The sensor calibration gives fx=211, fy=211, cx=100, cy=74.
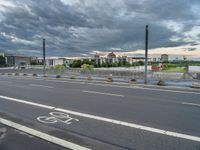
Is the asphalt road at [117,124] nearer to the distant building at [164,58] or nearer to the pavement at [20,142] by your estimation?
the pavement at [20,142]

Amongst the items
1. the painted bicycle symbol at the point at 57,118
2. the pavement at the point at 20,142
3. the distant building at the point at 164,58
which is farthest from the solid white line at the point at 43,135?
the distant building at the point at 164,58

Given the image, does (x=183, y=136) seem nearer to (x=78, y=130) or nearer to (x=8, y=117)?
(x=78, y=130)

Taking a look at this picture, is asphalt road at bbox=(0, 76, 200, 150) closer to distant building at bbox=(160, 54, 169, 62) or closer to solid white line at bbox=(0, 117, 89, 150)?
solid white line at bbox=(0, 117, 89, 150)

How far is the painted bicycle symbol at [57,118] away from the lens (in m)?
6.72

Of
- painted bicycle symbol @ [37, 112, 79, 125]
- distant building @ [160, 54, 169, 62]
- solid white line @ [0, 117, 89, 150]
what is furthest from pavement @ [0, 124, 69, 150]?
distant building @ [160, 54, 169, 62]

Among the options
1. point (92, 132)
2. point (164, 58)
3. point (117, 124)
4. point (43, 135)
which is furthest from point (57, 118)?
point (164, 58)

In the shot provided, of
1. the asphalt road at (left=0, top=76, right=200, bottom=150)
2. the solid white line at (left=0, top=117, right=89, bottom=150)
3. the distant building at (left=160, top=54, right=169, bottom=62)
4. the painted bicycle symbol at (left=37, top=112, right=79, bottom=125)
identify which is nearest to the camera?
the solid white line at (left=0, top=117, right=89, bottom=150)

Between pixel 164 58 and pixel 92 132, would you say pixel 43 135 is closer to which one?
pixel 92 132

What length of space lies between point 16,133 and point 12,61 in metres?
116

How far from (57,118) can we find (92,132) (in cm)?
190

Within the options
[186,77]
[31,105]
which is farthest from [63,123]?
[186,77]

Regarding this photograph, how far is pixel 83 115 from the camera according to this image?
24.4 feet

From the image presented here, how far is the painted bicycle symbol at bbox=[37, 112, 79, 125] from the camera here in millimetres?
6723

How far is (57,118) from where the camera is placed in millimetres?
7078
